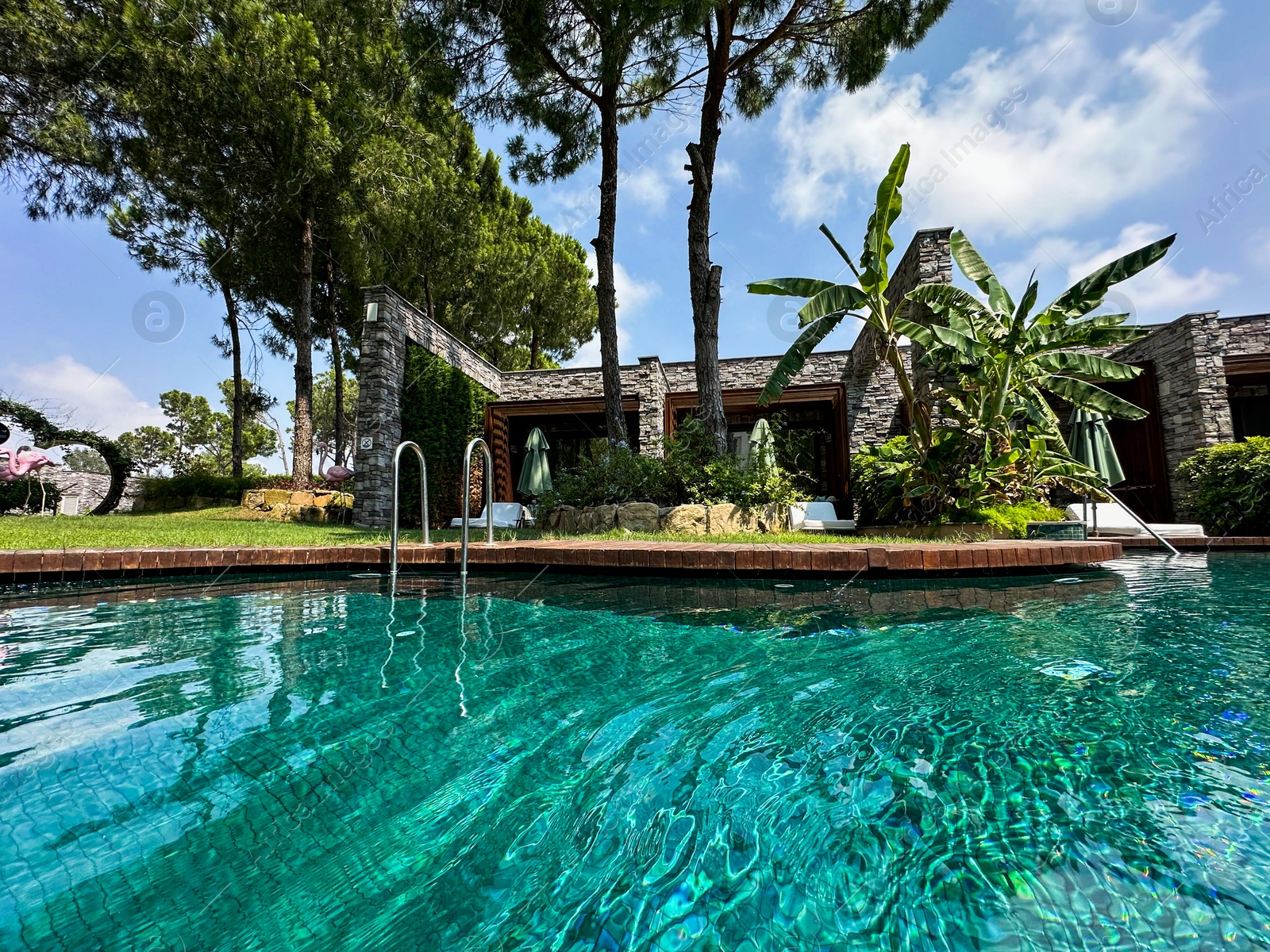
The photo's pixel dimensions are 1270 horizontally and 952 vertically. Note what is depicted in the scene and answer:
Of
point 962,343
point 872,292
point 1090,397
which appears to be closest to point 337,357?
point 872,292

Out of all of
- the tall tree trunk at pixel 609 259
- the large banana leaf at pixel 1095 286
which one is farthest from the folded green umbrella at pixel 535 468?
the large banana leaf at pixel 1095 286

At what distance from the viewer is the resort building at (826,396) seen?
1041 cm

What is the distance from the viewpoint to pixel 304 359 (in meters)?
14.2

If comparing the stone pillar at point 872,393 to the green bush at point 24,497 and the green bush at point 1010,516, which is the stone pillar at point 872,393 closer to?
the green bush at point 1010,516

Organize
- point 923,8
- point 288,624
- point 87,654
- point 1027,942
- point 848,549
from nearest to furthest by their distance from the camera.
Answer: point 1027,942
point 87,654
point 288,624
point 848,549
point 923,8

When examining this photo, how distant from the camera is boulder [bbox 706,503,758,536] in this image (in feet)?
24.7

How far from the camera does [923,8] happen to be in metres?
9.27

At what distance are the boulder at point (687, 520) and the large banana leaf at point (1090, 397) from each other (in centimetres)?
464

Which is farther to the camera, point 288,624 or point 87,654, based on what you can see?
point 288,624

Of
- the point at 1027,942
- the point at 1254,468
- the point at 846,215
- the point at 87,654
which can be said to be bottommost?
the point at 1027,942

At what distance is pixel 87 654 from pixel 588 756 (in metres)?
2.61

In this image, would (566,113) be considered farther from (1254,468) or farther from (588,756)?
(1254,468)

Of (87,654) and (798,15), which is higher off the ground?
(798,15)

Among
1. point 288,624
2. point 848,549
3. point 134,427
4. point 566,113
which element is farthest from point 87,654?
point 134,427
